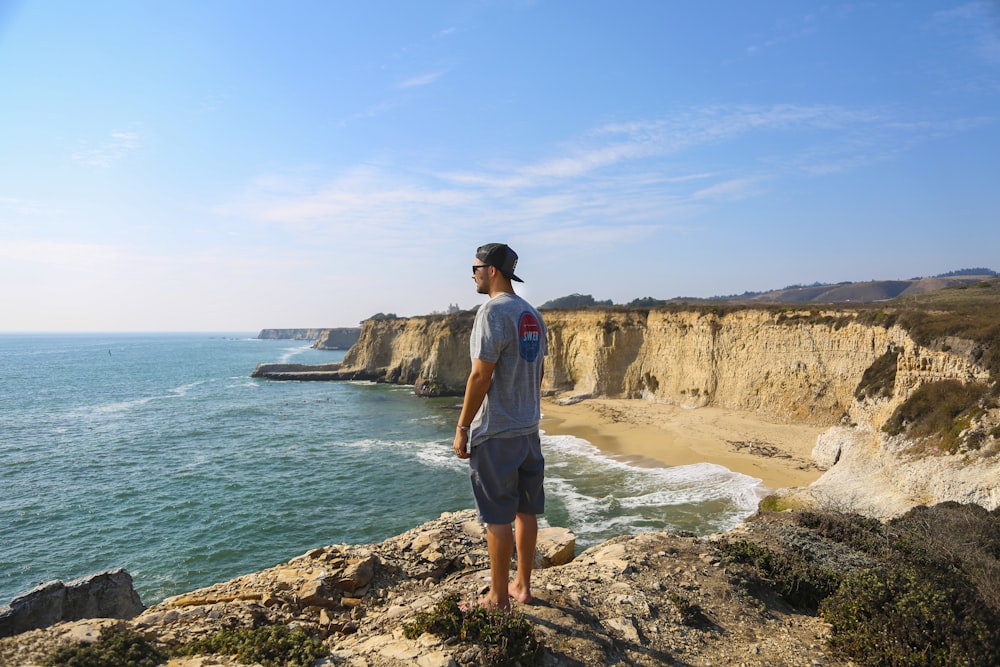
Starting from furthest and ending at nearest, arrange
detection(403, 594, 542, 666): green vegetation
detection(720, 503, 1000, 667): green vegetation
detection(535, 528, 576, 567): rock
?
detection(535, 528, 576, 567): rock, detection(720, 503, 1000, 667): green vegetation, detection(403, 594, 542, 666): green vegetation

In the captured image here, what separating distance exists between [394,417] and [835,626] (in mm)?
33622

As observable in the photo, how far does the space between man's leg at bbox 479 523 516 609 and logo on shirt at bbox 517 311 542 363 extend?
1212 mm

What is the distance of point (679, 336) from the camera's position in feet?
116

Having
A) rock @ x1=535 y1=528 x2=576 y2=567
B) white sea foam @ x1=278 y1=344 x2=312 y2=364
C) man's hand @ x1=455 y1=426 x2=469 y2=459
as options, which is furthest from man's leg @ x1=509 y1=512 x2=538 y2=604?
white sea foam @ x1=278 y1=344 x2=312 y2=364

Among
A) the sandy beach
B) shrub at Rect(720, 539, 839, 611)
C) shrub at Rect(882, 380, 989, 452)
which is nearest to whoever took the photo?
shrub at Rect(720, 539, 839, 611)

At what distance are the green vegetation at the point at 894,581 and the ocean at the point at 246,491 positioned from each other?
25.7ft

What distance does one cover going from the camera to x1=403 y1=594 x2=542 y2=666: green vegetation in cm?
320

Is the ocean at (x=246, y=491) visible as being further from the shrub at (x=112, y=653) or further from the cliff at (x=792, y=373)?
the shrub at (x=112, y=653)

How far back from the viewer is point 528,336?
11.7 ft

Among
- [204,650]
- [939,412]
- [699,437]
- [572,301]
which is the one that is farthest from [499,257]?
[572,301]

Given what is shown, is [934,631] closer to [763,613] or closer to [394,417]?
[763,613]

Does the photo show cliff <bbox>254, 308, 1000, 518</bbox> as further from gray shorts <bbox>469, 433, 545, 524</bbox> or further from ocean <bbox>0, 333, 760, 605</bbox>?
gray shorts <bbox>469, 433, 545, 524</bbox>

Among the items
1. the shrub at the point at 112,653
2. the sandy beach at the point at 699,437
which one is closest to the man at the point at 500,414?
the shrub at the point at 112,653

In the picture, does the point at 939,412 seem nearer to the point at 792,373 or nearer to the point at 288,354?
the point at 792,373
